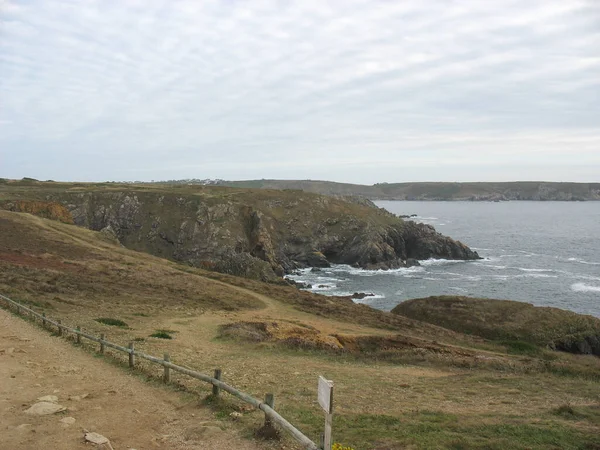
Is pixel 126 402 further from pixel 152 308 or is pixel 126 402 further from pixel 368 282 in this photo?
pixel 368 282

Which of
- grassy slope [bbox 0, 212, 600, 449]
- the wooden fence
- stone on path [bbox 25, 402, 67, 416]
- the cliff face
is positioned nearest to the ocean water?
the cliff face

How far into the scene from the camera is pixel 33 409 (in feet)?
36.8

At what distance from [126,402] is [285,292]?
3877 centimetres

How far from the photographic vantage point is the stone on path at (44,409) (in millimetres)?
11078

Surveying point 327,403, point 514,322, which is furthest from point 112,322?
point 514,322

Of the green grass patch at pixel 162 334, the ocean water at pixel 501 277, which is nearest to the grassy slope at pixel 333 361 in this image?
the green grass patch at pixel 162 334

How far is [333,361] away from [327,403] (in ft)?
53.9

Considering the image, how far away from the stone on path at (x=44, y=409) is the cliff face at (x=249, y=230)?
69307 millimetres

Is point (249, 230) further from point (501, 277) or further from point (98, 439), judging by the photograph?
point (98, 439)

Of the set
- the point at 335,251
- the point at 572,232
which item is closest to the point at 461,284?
the point at 335,251

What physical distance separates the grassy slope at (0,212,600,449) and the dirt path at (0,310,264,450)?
1156 mm

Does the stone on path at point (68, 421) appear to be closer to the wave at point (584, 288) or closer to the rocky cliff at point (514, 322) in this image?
the rocky cliff at point (514, 322)

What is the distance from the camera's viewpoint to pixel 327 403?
24.3ft

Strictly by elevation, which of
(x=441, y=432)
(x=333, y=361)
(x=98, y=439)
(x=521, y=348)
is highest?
(x=98, y=439)
